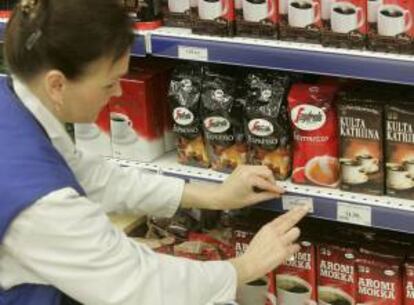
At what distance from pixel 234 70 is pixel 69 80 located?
0.83m

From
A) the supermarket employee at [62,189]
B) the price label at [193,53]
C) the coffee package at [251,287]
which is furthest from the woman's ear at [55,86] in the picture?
the coffee package at [251,287]

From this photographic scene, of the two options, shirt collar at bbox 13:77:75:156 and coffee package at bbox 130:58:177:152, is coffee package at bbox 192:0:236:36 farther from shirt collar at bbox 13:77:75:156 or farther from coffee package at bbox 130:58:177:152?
shirt collar at bbox 13:77:75:156

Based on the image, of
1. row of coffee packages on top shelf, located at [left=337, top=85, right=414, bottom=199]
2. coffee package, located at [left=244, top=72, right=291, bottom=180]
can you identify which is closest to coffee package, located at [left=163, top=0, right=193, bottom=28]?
coffee package, located at [left=244, top=72, right=291, bottom=180]

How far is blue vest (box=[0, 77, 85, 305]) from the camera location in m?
1.57

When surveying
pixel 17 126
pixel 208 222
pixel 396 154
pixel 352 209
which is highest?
pixel 17 126

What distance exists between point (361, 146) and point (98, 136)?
0.89 m

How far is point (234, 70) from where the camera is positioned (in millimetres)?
2383

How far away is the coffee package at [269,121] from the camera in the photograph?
2.18 metres

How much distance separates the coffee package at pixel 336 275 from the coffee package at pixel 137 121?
0.61 m

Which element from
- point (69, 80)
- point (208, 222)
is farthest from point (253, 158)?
point (69, 80)

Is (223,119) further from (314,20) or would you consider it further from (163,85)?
(314,20)

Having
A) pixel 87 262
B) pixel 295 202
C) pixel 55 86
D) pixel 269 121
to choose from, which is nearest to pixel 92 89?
pixel 55 86

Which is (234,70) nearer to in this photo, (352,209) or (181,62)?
(181,62)

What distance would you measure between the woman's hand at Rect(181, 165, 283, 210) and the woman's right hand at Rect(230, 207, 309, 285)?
0.11 m
